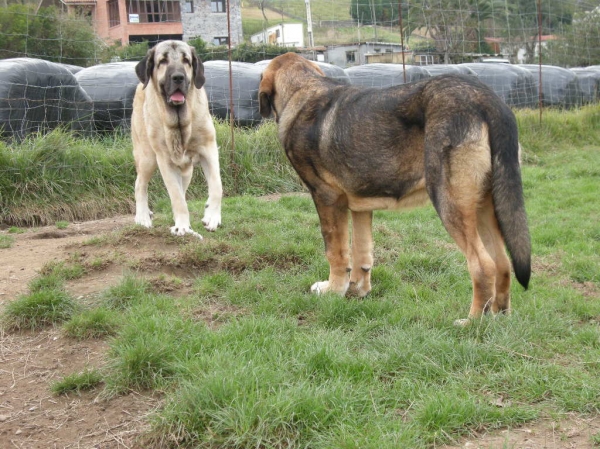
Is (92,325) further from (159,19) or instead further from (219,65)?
(159,19)

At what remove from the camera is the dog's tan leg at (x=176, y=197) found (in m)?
6.67

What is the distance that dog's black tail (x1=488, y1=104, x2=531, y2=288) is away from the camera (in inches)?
163

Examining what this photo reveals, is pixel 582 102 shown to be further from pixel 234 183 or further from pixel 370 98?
pixel 370 98

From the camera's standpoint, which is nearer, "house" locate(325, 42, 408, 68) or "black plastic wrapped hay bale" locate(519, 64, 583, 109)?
Result: "black plastic wrapped hay bale" locate(519, 64, 583, 109)

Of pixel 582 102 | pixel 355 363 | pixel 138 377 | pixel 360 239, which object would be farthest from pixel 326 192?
pixel 582 102

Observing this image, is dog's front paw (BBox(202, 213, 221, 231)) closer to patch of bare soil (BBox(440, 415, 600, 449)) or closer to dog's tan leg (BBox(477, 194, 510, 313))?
dog's tan leg (BBox(477, 194, 510, 313))

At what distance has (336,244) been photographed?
5.34 meters

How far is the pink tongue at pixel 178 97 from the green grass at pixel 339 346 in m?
1.39

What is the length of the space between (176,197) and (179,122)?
30.4 inches

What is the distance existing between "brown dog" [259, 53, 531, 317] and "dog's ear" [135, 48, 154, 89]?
1.47 meters

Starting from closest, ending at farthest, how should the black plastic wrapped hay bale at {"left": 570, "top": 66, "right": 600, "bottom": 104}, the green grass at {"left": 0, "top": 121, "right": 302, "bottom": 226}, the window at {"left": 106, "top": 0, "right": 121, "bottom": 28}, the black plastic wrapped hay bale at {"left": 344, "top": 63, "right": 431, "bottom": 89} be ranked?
1. the green grass at {"left": 0, "top": 121, "right": 302, "bottom": 226}
2. the black plastic wrapped hay bale at {"left": 344, "top": 63, "right": 431, "bottom": 89}
3. the black plastic wrapped hay bale at {"left": 570, "top": 66, "right": 600, "bottom": 104}
4. the window at {"left": 106, "top": 0, "right": 121, "bottom": 28}

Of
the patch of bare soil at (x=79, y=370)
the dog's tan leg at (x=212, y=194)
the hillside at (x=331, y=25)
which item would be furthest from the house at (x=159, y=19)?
the patch of bare soil at (x=79, y=370)

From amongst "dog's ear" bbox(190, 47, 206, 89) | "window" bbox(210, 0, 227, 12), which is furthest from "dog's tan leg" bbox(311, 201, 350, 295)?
"window" bbox(210, 0, 227, 12)

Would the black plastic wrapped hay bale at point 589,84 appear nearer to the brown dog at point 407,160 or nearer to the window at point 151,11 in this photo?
the brown dog at point 407,160
